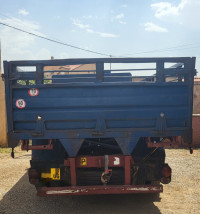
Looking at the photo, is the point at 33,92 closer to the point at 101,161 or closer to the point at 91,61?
the point at 91,61

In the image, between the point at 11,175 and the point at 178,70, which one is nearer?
the point at 178,70

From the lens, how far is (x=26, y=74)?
365 centimetres

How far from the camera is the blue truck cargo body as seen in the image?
353 centimetres

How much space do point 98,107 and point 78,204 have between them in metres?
1.93

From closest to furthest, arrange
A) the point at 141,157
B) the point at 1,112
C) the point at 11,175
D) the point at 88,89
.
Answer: the point at 88,89 < the point at 141,157 < the point at 11,175 < the point at 1,112

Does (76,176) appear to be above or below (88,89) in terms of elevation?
below

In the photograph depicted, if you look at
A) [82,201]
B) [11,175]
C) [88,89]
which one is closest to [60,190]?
[82,201]

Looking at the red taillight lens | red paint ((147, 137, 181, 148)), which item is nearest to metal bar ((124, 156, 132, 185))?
red paint ((147, 137, 181, 148))

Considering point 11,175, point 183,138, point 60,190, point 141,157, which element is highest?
point 183,138

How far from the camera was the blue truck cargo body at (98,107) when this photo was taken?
3527mm

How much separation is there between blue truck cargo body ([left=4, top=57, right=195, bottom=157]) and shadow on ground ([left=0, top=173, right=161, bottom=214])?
115 centimetres

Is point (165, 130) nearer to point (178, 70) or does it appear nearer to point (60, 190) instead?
point (178, 70)

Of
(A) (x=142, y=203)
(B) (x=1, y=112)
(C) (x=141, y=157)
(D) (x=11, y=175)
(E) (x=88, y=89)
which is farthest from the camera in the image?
(B) (x=1, y=112)

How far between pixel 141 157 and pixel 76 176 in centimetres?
112
